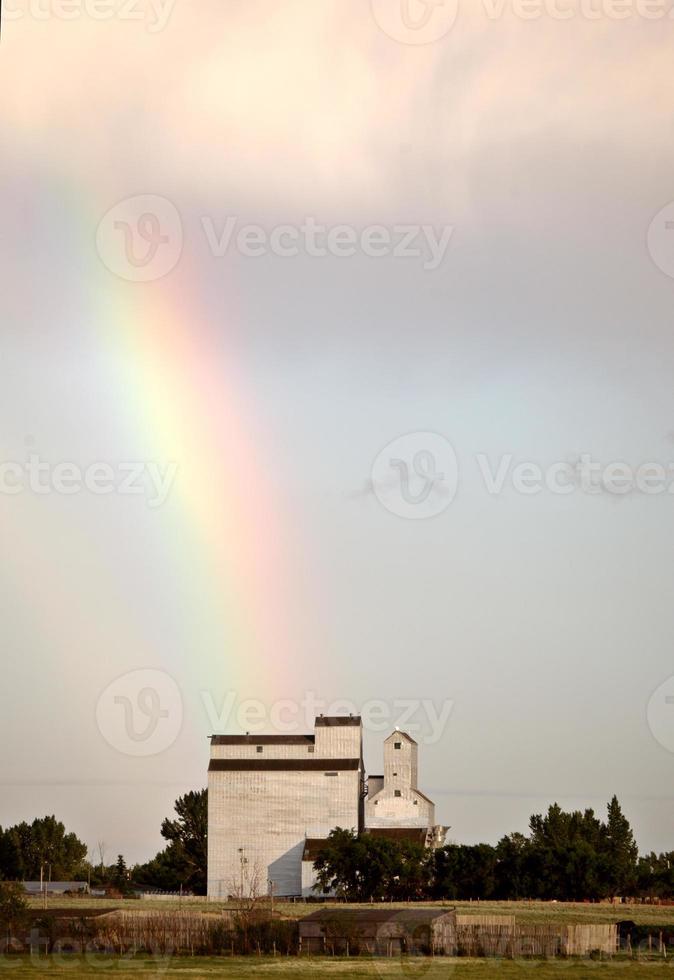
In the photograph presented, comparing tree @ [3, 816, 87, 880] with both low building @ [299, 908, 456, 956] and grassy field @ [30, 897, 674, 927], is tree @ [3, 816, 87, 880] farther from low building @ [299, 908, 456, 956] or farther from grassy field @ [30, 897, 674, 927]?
low building @ [299, 908, 456, 956]

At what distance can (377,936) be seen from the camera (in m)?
53.8

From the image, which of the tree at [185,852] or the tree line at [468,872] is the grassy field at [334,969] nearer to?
the tree line at [468,872]

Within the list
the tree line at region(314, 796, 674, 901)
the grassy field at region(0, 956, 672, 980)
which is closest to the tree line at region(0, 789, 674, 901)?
the tree line at region(314, 796, 674, 901)

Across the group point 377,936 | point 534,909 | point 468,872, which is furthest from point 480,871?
point 377,936

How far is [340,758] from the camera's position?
96438 mm

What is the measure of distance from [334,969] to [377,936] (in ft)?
27.1

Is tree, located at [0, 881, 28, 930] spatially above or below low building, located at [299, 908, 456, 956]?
above

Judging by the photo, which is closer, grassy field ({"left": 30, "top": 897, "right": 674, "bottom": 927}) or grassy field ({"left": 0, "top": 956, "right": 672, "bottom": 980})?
grassy field ({"left": 0, "top": 956, "right": 672, "bottom": 980})

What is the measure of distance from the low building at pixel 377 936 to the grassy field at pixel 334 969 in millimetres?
2046

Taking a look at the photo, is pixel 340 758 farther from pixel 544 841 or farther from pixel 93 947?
pixel 93 947

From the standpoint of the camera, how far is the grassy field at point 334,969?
43.0 m

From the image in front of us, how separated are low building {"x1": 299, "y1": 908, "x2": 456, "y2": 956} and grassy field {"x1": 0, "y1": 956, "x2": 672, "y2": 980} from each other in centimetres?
205

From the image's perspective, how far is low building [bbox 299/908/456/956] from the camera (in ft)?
174

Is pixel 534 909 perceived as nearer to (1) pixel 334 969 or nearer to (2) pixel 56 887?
(1) pixel 334 969
